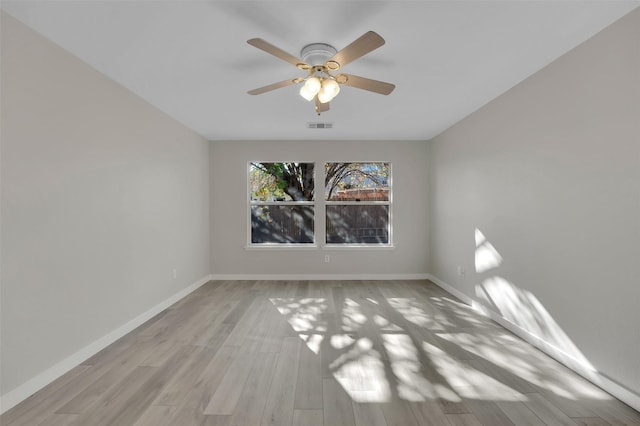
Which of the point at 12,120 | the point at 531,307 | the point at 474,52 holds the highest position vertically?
the point at 474,52

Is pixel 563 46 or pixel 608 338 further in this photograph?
pixel 563 46

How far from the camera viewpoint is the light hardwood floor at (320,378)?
1811mm

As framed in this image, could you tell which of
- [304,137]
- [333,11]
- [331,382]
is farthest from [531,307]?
[304,137]

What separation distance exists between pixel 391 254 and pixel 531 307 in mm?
2587

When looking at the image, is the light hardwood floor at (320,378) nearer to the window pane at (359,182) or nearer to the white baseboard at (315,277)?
the white baseboard at (315,277)

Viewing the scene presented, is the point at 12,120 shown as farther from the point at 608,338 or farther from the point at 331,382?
the point at 608,338

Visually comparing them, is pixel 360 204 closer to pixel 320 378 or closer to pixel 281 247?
pixel 281 247

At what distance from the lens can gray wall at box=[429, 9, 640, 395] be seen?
6.37 feet

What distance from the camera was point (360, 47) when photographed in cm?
183

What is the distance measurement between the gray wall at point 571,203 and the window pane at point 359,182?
1872mm

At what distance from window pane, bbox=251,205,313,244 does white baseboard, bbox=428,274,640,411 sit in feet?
9.17

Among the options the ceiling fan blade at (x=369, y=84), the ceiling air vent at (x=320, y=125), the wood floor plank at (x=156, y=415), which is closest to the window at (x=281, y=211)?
the ceiling air vent at (x=320, y=125)

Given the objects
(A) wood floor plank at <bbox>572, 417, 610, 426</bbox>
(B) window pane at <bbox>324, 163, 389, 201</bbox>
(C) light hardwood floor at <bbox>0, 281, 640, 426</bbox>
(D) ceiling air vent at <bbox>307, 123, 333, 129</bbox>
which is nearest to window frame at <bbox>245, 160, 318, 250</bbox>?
(B) window pane at <bbox>324, 163, 389, 201</bbox>

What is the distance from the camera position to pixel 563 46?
7.46 ft
